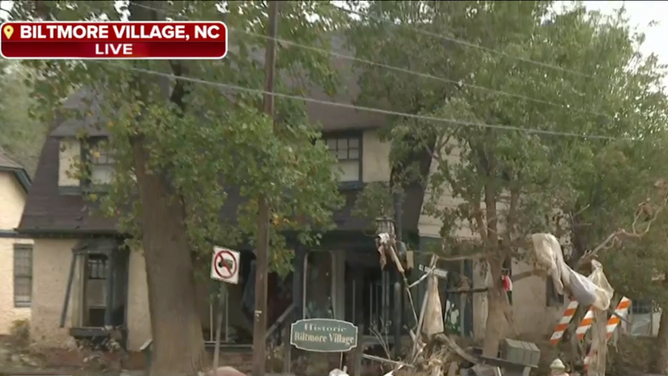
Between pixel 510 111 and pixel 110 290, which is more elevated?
pixel 510 111

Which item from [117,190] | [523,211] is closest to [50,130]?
[117,190]

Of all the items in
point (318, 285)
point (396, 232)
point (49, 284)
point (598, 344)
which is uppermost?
point (396, 232)

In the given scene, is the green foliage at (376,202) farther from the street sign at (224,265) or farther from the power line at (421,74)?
the street sign at (224,265)

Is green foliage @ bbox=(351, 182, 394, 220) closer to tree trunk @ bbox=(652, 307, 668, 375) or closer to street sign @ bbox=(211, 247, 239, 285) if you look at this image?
street sign @ bbox=(211, 247, 239, 285)

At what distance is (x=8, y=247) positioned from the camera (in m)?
30.3

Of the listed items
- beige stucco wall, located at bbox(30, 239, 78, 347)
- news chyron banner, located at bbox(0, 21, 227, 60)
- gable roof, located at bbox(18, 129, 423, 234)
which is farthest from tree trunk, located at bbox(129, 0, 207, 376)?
beige stucco wall, located at bbox(30, 239, 78, 347)

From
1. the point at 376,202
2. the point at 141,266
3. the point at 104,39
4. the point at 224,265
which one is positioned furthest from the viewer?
the point at 141,266

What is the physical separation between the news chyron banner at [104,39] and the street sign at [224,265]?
11.0 ft

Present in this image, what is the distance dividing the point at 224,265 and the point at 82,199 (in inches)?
429

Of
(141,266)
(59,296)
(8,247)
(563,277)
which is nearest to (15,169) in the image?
(8,247)

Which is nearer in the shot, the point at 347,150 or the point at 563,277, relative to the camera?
the point at 563,277

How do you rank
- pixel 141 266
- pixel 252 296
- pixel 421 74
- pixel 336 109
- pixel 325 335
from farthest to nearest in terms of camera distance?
1. pixel 141 266
2. pixel 252 296
3. pixel 336 109
4. pixel 421 74
5. pixel 325 335

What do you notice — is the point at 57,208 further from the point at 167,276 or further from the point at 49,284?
the point at 167,276

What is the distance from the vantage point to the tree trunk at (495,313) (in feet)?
65.8
